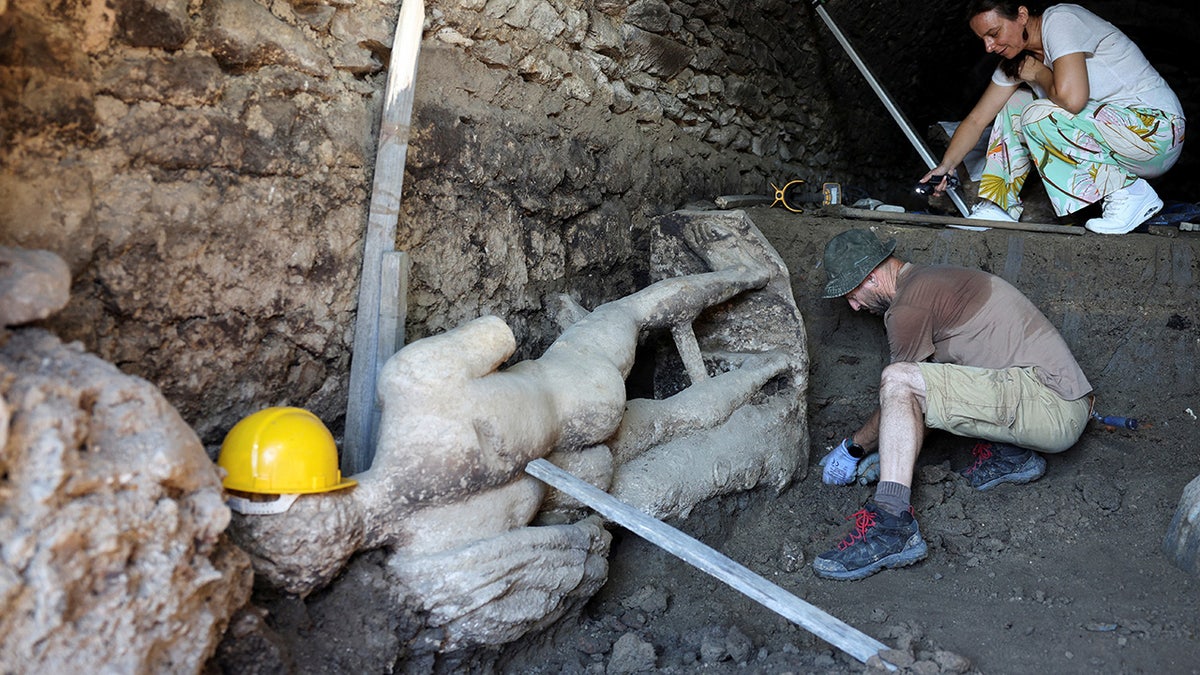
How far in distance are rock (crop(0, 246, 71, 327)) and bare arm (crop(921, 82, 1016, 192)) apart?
3.46 meters

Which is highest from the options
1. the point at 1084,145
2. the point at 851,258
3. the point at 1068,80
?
the point at 1068,80

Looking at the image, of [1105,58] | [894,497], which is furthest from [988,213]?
[894,497]

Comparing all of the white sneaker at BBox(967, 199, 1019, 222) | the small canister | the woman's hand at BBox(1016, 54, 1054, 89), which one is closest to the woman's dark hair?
the woman's hand at BBox(1016, 54, 1054, 89)

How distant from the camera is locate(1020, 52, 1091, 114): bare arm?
377 centimetres

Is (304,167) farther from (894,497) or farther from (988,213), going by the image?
(988,213)

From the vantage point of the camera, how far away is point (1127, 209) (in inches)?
153

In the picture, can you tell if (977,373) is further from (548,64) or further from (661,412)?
(548,64)

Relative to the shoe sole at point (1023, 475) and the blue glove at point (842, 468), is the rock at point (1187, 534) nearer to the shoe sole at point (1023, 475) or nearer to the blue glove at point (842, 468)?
the shoe sole at point (1023, 475)

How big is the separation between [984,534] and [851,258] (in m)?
1.06

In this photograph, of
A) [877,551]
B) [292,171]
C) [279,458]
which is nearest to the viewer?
[279,458]

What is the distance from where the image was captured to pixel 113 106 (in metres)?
1.97

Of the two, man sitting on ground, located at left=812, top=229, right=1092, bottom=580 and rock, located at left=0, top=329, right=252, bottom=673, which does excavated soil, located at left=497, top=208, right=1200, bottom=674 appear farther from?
rock, located at left=0, top=329, right=252, bottom=673

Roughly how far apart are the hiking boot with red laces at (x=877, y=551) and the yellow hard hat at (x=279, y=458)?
64.2 inches

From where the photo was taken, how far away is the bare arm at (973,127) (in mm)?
4102
